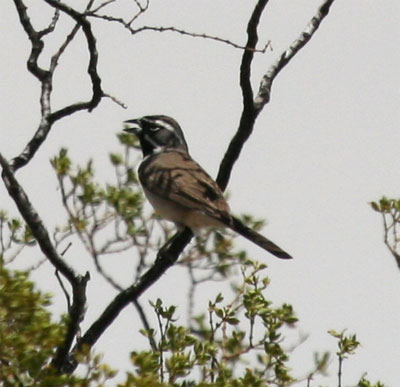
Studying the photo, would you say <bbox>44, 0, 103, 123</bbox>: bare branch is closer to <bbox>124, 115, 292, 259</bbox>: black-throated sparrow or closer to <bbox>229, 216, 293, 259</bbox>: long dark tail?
<bbox>124, 115, 292, 259</bbox>: black-throated sparrow

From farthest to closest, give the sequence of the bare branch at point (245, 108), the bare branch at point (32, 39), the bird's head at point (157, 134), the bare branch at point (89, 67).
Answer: the bird's head at point (157, 134), the bare branch at point (32, 39), the bare branch at point (245, 108), the bare branch at point (89, 67)

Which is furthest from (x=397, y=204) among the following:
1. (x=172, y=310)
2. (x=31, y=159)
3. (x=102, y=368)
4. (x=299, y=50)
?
(x=102, y=368)

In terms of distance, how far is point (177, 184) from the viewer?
9.74 metres

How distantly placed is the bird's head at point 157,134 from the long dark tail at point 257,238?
215 cm

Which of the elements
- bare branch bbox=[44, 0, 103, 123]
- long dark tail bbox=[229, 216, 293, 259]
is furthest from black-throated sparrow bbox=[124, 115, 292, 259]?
bare branch bbox=[44, 0, 103, 123]

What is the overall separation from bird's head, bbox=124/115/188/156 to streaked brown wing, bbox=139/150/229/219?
228 millimetres

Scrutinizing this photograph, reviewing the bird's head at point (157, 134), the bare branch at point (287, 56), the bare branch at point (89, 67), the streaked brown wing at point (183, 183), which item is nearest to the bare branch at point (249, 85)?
the bare branch at point (287, 56)

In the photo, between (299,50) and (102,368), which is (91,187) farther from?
(102,368)

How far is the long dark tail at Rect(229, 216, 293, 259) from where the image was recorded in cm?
903

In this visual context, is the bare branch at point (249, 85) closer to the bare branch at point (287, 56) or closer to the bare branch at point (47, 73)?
the bare branch at point (287, 56)

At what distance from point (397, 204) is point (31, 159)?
2.37 metres

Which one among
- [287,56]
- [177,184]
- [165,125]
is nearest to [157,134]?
[165,125]

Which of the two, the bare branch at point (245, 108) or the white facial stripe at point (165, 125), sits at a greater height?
the white facial stripe at point (165, 125)

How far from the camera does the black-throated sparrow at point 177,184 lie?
9047 mm
